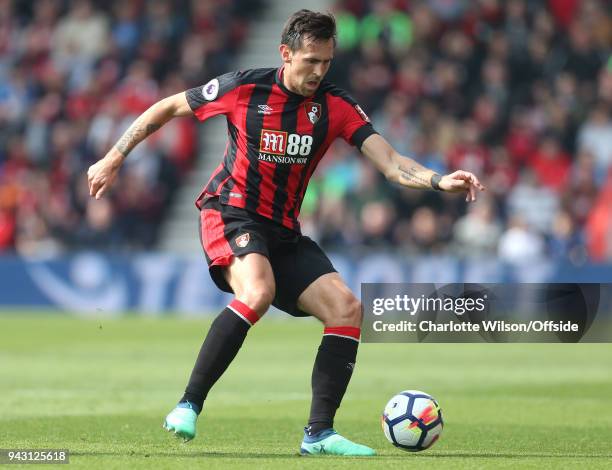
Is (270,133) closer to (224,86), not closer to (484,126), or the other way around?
(224,86)

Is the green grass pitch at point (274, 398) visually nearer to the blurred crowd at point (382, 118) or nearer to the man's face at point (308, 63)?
the man's face at point (308, 63)

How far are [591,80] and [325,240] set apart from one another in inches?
191

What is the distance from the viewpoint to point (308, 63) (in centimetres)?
727

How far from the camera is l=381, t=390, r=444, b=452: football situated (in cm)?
725

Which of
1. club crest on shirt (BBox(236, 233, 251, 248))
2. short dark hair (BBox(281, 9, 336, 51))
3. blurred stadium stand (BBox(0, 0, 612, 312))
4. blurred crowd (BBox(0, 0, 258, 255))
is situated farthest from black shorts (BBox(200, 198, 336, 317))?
blurred crowd (BBox(0, 0, 258, 255))

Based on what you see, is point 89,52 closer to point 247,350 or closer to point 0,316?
point 0,316

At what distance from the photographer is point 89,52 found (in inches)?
957

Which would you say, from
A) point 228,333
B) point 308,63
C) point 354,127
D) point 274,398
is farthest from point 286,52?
point 274,398

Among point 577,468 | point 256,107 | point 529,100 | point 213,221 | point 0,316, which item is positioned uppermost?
point 529,100

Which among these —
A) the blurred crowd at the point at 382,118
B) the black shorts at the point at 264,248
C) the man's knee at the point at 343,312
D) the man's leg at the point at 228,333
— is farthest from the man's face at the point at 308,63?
the blurred crowd at the point at 382,118

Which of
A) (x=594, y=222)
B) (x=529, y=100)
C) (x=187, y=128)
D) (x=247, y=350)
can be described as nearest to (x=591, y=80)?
(x=529, y=100)

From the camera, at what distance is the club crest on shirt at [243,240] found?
7328 mm

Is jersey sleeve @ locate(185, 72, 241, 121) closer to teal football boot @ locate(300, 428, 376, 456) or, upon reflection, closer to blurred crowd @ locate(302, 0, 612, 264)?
teal football boot @ locate(300, 428, 376, 456)

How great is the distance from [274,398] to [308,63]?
4.21m
